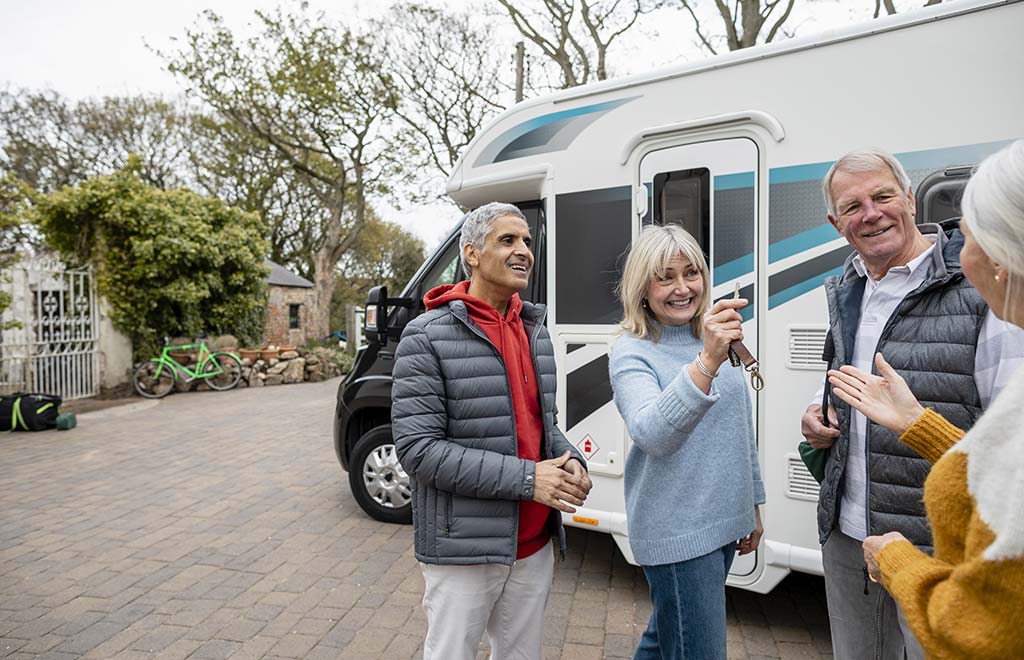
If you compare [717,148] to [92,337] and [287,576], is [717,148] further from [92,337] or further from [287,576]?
[92,337]

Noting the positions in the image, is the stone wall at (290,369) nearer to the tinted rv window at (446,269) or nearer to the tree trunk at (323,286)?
the tree trunk at (323,286)

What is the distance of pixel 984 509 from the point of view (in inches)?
32.6

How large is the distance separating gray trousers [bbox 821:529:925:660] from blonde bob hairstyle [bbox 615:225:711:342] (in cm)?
80

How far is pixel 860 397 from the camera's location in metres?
1.46

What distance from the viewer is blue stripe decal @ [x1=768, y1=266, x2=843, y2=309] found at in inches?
108

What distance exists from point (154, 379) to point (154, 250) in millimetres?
2411

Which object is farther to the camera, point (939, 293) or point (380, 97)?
point (380, 97)

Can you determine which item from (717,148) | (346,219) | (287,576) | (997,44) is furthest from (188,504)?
(346,219)

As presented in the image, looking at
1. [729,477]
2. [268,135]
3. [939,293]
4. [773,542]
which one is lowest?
[773,542]

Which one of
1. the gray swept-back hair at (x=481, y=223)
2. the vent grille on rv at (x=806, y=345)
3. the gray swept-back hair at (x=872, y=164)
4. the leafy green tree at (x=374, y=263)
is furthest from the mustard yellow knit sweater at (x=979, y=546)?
the leafy green tree at (x=374, y=263)

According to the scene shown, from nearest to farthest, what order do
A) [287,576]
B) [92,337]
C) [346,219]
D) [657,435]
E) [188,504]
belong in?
[657,435]
[287,576]
[188,504]
[92,337]
[346,219]

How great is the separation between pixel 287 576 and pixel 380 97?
16.5 m

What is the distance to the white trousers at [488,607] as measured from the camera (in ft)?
6.10

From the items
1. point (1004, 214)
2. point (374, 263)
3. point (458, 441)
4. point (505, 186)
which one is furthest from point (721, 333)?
point (374, 263)
